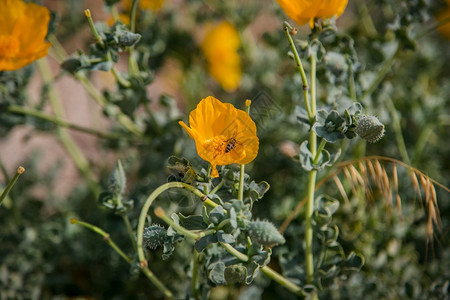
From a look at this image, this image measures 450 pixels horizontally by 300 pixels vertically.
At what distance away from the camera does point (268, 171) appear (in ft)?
6.68

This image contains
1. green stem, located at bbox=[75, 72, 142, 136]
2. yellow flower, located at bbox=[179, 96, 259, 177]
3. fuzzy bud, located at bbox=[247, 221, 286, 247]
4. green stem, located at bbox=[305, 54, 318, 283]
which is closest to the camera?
fuzzy bud, located at bbox=[247, 221, 286, 247]

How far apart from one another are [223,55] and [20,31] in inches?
47.0

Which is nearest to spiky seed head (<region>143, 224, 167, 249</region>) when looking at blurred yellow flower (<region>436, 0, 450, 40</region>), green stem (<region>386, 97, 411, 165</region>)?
green stem (<region>386, 97, 411, 165</region>)

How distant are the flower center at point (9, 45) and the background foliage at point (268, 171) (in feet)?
0.49

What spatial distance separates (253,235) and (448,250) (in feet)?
3.31

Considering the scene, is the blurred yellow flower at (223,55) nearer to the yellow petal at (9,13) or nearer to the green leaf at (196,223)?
the yellow petal at (9,13)

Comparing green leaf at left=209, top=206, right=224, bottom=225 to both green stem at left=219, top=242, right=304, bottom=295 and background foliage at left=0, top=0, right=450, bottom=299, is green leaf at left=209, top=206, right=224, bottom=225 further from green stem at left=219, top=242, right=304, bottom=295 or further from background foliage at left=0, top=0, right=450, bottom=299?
background foliage at left=0, top=0, right=450, bottom=299

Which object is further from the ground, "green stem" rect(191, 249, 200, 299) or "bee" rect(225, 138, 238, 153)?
"bee" rect(225, 138, 238, 153)

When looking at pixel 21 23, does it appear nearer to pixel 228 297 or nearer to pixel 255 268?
pixel 255 268

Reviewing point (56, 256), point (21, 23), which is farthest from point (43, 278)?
point (21, 23)

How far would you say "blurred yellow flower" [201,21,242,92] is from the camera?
2.38 metres

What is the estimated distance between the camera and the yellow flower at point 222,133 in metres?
1.03

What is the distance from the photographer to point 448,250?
5.31 feet

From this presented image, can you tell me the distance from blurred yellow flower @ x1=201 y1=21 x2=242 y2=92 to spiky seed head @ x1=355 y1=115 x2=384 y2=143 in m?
1.47
